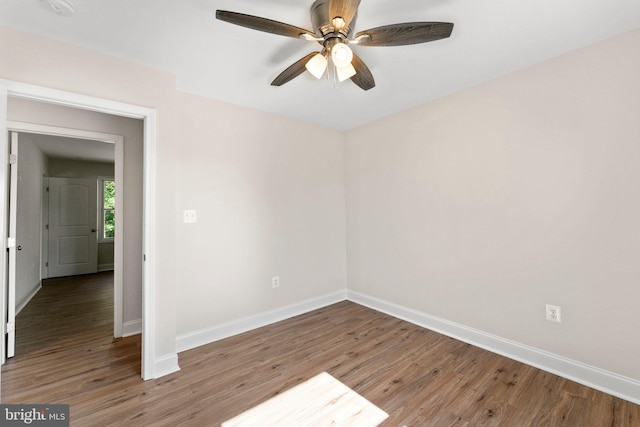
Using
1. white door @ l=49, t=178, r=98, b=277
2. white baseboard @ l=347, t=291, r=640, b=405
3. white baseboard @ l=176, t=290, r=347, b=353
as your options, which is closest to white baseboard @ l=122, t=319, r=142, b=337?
white baseboard @ l=176, t=290, r=347, b=353

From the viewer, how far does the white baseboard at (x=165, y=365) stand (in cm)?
213

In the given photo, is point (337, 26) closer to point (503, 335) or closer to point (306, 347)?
point (306, 347)

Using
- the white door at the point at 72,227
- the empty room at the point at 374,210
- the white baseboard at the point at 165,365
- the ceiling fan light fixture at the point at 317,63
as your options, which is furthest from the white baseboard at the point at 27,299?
the ceiling fan light fixture at the point at 317,63

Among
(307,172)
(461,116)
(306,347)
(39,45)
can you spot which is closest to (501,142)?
(461,116)

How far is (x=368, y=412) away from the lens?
1.72 meters

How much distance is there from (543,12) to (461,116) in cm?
108

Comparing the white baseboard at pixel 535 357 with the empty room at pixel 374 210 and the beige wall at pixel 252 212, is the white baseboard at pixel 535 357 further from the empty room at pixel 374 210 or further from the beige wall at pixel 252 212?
the beige wall at pixel 252 212

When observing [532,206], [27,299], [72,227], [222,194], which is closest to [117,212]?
[222,194]

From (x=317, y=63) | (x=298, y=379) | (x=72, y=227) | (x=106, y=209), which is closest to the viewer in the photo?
(x=317, y=63)

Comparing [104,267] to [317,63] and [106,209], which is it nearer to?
[106,209]

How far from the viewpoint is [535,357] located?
220 cm

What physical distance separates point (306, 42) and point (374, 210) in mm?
2208

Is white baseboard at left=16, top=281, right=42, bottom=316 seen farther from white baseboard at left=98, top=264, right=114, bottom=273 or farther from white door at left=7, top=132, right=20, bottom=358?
white door at left=7, top=132, right=20, bottom=358

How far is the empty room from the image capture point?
5.57 ft
